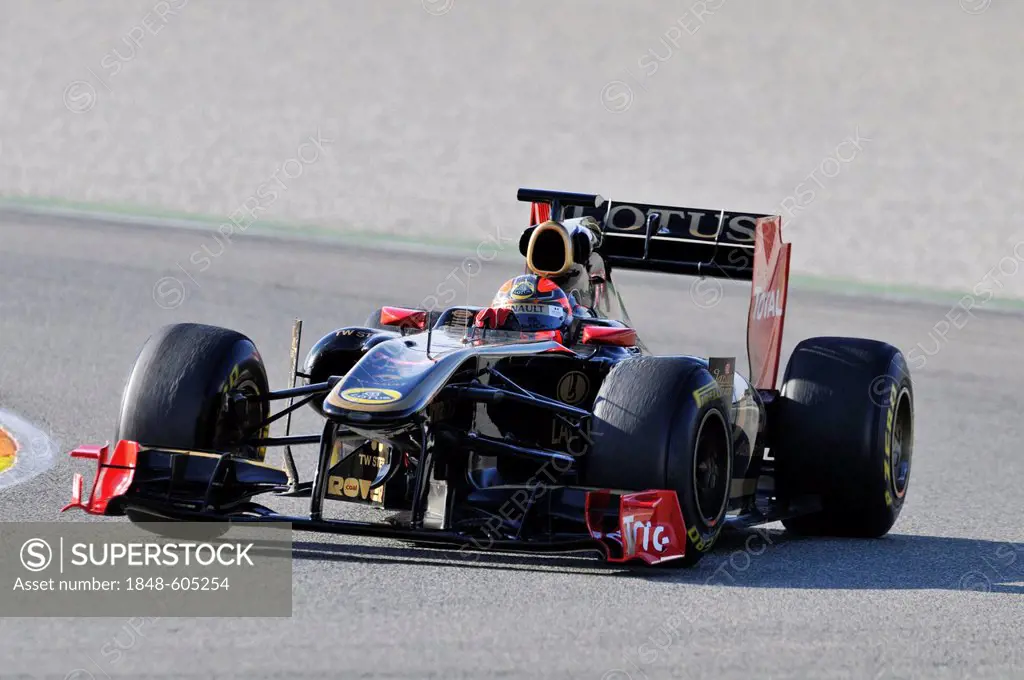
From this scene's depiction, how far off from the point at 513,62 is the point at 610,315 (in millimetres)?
22226

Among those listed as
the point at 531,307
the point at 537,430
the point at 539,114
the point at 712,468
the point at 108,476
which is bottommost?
the point at 108,476

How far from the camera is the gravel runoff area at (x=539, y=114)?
24.2 m

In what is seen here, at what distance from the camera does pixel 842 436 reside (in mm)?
8195

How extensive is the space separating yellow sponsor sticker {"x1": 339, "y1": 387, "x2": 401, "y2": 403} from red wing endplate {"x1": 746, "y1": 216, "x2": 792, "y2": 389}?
288 cm

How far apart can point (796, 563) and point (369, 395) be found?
2204mm

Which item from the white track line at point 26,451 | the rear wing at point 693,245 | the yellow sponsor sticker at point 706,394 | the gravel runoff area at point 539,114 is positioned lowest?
the white track line at point 26,451

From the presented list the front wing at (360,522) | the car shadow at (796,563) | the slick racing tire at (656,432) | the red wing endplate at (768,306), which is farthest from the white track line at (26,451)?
the red wing endplate at (768,306)

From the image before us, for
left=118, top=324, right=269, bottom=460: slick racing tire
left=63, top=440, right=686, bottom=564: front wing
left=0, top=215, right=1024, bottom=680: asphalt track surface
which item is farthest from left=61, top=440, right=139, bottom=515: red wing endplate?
left=0, top=215, right=1024, bottom=680: asphalt track surface

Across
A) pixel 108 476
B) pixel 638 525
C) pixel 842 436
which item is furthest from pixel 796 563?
pixel 108 476

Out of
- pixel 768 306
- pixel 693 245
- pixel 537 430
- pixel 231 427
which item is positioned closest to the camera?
pixel 231 427

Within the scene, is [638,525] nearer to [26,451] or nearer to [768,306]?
[768,306]

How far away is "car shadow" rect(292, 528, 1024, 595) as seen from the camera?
267 inches

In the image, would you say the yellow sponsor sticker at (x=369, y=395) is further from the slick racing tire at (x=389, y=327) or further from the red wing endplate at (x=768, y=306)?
the red wing endplate at (x=768, y=306)

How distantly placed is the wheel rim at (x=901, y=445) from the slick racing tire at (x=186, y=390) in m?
3.35
